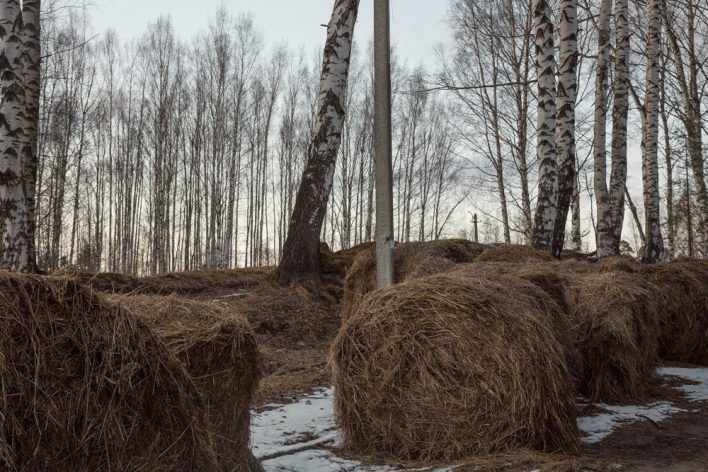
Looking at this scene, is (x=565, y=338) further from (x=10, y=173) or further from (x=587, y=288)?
(x=10, y=173)

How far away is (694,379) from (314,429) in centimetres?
553

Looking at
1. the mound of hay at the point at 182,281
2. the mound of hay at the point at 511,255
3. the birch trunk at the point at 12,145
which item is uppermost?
the birch trunk at the point at 12,145

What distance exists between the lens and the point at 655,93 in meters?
14.9

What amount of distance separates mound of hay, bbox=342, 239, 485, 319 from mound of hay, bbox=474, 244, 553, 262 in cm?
33

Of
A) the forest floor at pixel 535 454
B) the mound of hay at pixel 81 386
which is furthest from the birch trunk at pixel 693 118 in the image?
the mound of hay at pixel 81 386

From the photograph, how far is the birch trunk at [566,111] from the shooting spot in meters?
11.2

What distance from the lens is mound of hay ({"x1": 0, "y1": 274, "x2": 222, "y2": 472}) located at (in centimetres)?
254

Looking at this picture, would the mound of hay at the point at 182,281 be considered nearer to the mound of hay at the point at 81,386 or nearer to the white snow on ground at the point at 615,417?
the white snow on ground at the point at 615,417

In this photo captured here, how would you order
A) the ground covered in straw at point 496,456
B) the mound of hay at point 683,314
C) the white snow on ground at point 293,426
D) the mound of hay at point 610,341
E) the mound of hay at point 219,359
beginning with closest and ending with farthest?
the mound of hay at point 219,359
the ground covered in straw at point 496,456
the white snow on ground at point 293,426
the mound of hay at point 610,341
the mound of hay at point 683,314

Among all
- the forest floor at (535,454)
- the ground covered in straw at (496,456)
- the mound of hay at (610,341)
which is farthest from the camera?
the mound of hay at (610,341)

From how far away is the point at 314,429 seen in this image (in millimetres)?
5227

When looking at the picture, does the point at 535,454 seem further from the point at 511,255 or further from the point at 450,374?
the point at 511,255

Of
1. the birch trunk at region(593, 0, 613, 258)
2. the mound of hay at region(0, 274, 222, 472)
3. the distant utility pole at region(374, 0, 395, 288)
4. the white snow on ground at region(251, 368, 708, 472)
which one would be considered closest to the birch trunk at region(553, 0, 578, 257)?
the birch trunk at region(593, 0, 613, 258)

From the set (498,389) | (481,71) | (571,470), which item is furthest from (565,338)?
(481,71)
